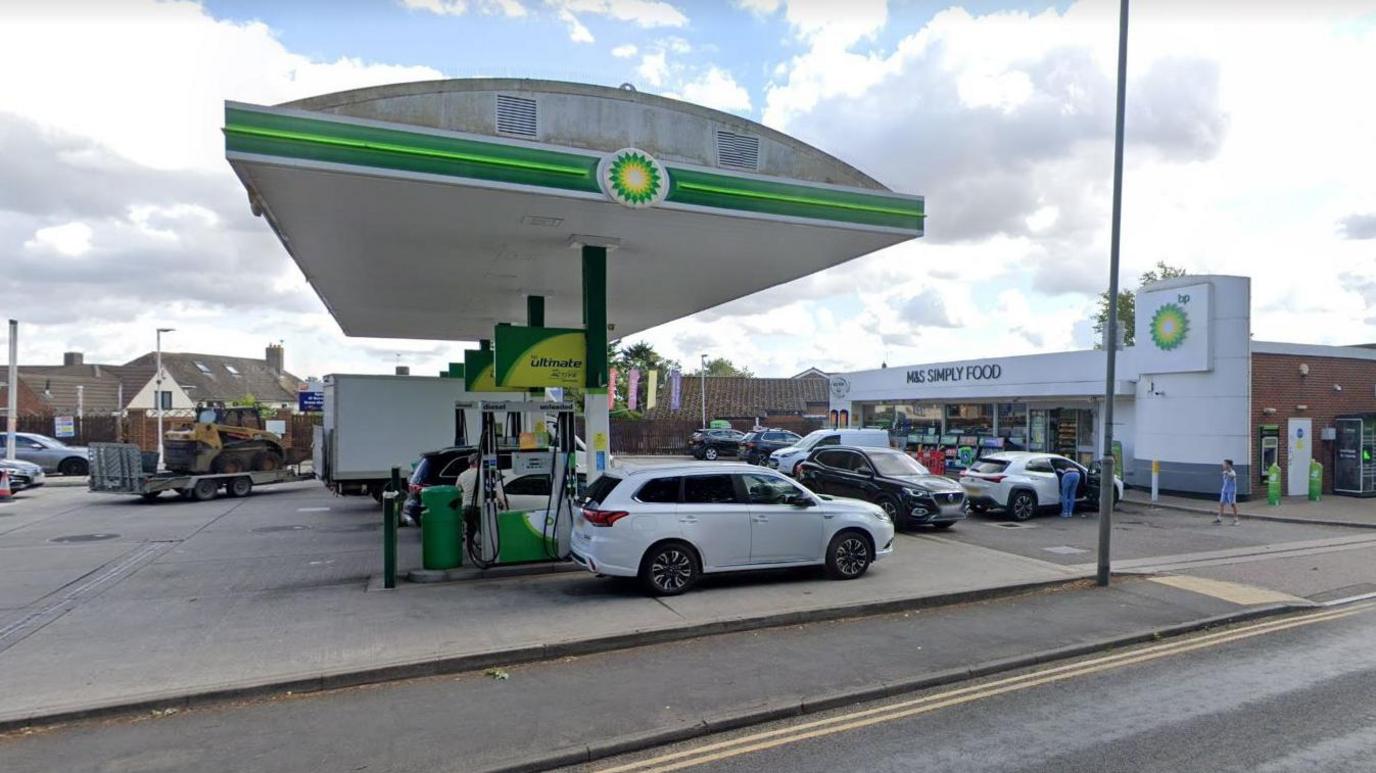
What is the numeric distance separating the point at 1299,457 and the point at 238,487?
94.6 ft

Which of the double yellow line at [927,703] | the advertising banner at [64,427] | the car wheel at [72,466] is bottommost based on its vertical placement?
the car wheel at [72,466]

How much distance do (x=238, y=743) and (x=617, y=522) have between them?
14.5 feet

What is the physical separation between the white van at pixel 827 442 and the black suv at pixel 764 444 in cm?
503

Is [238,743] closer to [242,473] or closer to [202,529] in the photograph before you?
[202,529]

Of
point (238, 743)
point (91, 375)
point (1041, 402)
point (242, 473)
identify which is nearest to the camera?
point (238, 743)

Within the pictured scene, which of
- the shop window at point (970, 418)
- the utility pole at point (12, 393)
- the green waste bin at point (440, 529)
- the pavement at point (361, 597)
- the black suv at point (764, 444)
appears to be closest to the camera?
the pavement at point (361, 597)

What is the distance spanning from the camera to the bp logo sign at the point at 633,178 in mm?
9492

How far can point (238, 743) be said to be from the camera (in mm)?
5203

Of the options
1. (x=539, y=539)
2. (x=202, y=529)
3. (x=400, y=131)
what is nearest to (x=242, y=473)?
(x=202, y=529)

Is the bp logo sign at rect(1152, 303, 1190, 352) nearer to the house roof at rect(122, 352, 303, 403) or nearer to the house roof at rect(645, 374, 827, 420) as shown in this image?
the house roof at rect(645, 374, 827, 420)

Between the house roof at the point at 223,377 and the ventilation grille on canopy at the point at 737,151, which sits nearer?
the ventilation grille on canopy at the point at 737,151

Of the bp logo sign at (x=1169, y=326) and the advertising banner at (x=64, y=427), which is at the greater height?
the bp logo sign at (x=1169, y=326)

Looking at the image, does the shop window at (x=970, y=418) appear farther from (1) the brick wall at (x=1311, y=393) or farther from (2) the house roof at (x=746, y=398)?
(2) the house roof at (x=746, y=398)

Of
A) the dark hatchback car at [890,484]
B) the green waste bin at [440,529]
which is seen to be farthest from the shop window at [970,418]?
the green waste bin at [440,529]
